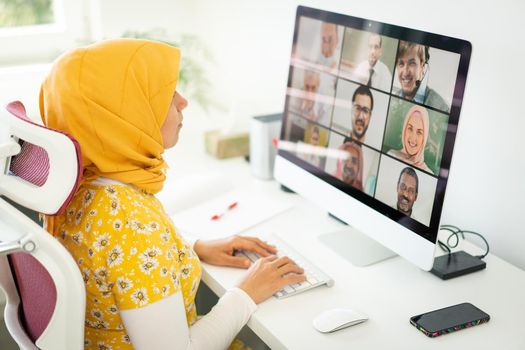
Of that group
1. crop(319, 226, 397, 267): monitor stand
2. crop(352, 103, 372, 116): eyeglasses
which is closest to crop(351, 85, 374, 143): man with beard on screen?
crop(352, 103, 372, 116): eyeglasses

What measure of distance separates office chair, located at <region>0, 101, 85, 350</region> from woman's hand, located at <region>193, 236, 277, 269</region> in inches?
16.8

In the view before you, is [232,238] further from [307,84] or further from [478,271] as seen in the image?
[478,271]

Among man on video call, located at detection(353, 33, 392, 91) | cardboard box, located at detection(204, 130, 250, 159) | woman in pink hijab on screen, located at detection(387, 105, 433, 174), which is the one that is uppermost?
man on video call, located at detection(353, 33, 392, 91)

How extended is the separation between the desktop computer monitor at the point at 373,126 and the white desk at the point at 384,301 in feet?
0.23

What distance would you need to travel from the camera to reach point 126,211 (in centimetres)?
116

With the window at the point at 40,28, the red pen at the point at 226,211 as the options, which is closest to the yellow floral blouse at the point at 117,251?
the red pen at the point at 226,211

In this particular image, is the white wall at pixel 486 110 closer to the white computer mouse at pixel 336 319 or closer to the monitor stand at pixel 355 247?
the monitor stand at pixel 355 247

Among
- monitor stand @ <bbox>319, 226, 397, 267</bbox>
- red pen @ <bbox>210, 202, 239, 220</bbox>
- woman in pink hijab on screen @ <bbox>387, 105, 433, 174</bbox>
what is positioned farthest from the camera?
red pen @ <bbox>210, 202, 239, 220</bbox>

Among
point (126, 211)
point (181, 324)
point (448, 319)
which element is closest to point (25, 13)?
point (126, 211)

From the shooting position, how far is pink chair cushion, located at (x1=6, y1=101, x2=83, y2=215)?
100 centimetres

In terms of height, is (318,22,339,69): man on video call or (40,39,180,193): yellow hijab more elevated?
(318,22,339,69): man on video call

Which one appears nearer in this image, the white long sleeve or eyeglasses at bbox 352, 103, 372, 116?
the white long sleeve

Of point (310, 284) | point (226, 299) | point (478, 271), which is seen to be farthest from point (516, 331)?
point (226, 299)

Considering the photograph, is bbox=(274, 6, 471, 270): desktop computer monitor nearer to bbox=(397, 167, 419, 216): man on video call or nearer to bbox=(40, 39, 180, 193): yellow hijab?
bbox=(397, 167, 419, 216): man on video call
